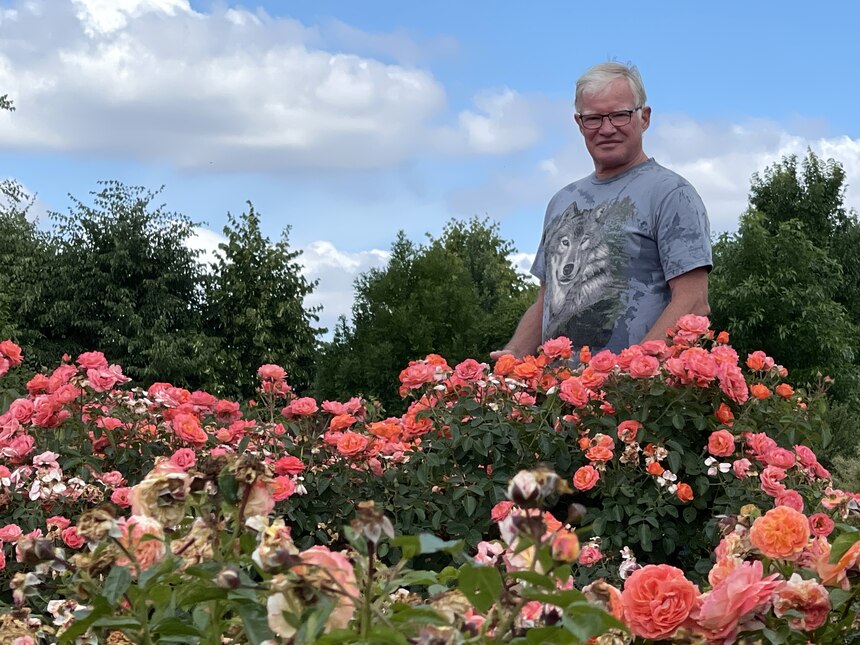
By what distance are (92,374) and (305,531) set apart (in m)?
0.98

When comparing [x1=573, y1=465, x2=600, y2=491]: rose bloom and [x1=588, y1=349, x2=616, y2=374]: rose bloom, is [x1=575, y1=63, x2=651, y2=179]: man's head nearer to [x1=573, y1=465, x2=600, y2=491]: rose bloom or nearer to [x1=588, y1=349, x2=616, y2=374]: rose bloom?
[x1=588, y1=349, x2=616, y2=374]: rose bloom

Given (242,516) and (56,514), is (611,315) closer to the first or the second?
(56,514)

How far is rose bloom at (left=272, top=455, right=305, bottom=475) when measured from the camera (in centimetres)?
340

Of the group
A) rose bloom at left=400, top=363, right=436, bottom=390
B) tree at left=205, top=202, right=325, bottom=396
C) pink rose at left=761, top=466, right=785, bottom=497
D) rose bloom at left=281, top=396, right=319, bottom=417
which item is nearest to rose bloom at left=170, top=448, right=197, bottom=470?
rose bloom at left=281, top=396, right=319, bottom=417

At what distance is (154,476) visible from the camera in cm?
136

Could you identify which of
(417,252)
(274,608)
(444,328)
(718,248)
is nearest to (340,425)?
(274,608)

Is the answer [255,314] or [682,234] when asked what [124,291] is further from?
[682,234]

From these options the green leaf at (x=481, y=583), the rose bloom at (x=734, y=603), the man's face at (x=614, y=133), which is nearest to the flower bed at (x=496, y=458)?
the rose bloom at (x=734, y=603)

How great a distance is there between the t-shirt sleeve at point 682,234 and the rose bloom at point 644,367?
0.56 m

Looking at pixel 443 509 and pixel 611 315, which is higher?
pixel 611 315

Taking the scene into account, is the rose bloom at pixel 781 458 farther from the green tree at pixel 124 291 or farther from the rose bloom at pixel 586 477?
the green tree at pixel 124 291

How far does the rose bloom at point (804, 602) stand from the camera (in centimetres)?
147

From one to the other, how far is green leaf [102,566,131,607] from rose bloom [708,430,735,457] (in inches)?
93.0

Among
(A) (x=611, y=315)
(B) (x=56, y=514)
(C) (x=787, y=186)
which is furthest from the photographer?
(C) (x=787, y=186)
